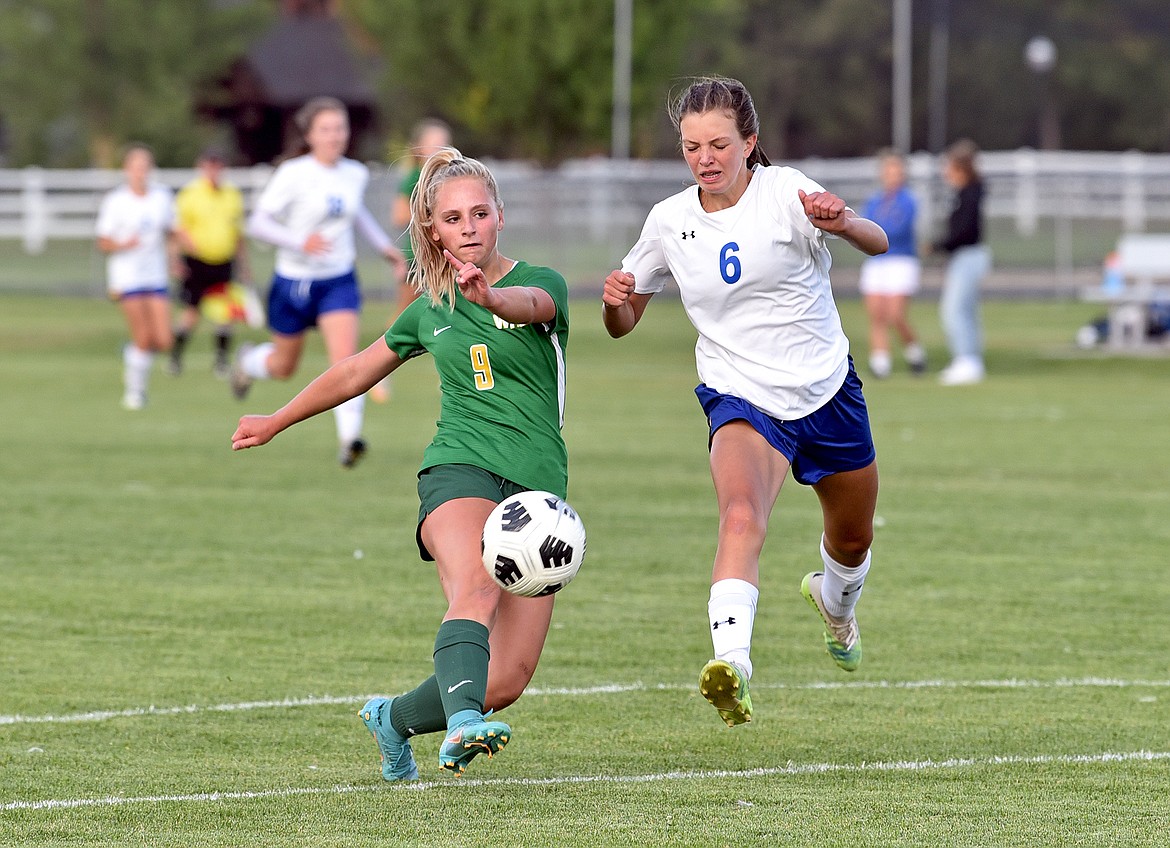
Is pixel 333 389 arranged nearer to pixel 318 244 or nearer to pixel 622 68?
pixel 318 244

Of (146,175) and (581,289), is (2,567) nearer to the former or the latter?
(146,175)

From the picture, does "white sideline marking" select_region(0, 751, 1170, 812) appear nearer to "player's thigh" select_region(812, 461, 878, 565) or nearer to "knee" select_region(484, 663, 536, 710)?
"knee" select_region(484, 663, 536, 710)

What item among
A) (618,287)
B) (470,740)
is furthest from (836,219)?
(470,740)

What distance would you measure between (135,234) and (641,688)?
13.0 meters

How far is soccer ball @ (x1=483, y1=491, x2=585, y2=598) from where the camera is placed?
5520mm

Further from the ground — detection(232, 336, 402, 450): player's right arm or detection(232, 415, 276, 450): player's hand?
detection(232, 336, 402, 450): player's right arm

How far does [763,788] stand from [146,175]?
1536cm

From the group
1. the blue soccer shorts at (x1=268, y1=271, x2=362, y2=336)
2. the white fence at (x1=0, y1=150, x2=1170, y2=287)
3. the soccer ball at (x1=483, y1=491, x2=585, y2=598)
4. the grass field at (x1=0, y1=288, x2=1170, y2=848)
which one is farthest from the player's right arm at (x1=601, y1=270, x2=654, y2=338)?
the white fence at (x1=0, y1=150, x2=1170, y2=287)

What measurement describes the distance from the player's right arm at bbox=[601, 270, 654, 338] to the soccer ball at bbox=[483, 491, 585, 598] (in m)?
0.81

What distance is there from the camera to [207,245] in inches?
893

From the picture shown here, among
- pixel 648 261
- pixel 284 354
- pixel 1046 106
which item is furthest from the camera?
pixel 1046 106

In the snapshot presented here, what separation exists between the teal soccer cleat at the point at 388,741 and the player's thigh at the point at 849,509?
65.7 inches

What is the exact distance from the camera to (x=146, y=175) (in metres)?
20.0

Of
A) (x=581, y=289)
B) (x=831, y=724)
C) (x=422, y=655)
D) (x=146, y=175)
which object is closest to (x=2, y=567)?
(x=422, y=655)
